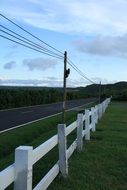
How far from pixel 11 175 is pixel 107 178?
12.5 feet

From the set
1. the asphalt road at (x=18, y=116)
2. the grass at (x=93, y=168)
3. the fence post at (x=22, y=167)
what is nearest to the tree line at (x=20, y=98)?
the asphalt road at (x=18, y=116)

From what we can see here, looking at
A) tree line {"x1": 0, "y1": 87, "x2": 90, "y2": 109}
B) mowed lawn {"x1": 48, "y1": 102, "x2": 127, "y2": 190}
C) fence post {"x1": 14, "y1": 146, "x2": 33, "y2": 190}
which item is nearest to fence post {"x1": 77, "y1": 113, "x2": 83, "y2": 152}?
mowed lawn {"x1": 48, "y1": 102, "x2": 127, "y2": 190}

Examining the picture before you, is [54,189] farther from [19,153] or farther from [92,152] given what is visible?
[92,152]

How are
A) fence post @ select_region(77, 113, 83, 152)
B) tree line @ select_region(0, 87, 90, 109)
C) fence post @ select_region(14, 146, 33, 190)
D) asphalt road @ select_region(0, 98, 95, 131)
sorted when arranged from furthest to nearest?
tree line @ select_region(0, 87, 90, 109) < asphalt road @ select_region(0, 98, 95, 131) < fence post @ select_region(77, 113, 83, 152) < fence post @ select_region(14, 146, 33, 190)

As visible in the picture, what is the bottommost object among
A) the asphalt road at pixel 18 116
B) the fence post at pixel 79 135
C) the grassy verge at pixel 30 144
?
the asphalt road at pixel 18 116

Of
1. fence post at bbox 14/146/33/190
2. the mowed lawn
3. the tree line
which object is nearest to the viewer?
fence post at bbox 14/146/33/190

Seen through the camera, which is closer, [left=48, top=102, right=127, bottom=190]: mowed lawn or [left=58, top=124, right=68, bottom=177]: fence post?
[left=48, top=102, right=127, bottom=190]: mowed lawn

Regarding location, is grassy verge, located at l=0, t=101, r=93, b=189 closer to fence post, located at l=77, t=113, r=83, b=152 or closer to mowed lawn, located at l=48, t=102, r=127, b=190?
mowed lawn, located at l=48, t=102, r=127, b=190

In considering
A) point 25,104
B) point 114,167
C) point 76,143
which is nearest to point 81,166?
point 114,167

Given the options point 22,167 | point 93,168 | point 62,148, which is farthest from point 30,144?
point 22,167

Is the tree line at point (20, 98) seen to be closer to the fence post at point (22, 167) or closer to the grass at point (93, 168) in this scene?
the grass at point (93, 168)

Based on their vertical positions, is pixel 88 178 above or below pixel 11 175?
below

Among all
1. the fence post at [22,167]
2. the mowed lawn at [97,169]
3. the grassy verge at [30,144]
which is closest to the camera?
the fence post at [22,167]

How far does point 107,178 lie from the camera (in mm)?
8359
